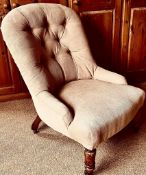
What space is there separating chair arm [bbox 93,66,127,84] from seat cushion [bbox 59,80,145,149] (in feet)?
0.16

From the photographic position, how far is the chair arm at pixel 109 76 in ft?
5.40

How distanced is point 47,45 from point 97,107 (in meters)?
0.56

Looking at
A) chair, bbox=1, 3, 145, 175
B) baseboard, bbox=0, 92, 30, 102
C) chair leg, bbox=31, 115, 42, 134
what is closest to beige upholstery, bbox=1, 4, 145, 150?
chair, bbox=1, 3, 145, 175

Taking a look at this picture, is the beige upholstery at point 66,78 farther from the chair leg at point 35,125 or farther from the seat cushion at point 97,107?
the chair leg at point 35,125

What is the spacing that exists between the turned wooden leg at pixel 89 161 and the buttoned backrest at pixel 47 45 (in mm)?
449

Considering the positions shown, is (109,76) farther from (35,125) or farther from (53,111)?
(35,125)

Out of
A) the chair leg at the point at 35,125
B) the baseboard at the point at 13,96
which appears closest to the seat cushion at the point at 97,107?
the chair leg at the point at 35,125

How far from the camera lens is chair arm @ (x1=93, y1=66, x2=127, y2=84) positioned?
165 cm

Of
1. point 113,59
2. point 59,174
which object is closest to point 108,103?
point 59,174

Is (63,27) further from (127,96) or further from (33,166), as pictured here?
(33,166)

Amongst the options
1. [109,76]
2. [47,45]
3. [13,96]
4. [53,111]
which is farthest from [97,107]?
[13,96]

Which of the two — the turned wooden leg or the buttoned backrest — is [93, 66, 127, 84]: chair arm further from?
the turned wooden leg

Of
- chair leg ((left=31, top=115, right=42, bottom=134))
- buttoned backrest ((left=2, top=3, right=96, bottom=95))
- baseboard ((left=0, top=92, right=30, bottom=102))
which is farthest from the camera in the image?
baseboard ((left=0, top=92, right=30, bottom=102))

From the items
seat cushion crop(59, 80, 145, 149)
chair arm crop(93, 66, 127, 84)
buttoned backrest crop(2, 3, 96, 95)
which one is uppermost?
buttoned backrest crop(2, 3, 96, 95)
